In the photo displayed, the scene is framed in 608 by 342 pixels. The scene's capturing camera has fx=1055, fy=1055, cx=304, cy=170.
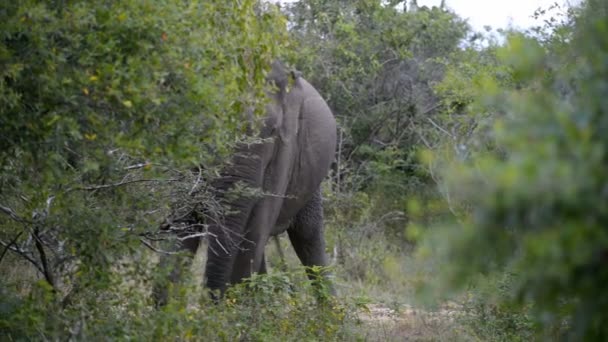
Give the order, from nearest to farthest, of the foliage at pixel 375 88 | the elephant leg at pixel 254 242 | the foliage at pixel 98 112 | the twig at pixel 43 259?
the foliage at pixel 98 112, the twig at pixel 43 259, the elephant leg at pixel 254 242, the foliage at pixel 375 88

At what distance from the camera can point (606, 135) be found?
2.71m

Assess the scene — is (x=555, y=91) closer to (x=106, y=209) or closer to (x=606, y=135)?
(x=606, y=135)

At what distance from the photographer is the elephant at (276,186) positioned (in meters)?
8.81

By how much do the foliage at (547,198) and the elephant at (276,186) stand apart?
4847 millimetres

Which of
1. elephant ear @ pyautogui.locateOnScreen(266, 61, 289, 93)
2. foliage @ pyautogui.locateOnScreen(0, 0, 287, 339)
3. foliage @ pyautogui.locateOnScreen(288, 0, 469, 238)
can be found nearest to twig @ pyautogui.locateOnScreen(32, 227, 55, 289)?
foliage @ pyautogui.locateOnScreen(0, 0, 287, 339)

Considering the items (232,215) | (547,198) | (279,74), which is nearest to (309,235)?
(232,215)

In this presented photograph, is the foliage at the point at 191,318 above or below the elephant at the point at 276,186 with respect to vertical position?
below

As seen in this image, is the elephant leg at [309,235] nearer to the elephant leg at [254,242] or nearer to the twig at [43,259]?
the elephant leg at [254,242]

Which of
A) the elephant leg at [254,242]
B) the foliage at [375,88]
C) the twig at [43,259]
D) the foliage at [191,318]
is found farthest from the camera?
the foliage at [375,88]

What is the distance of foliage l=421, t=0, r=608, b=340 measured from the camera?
255cm

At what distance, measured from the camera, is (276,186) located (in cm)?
946

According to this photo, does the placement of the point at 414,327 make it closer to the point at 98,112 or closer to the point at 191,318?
the point at 191,318

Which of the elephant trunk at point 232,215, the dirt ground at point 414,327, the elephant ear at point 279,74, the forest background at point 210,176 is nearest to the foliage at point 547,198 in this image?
the forest background at point 210,176

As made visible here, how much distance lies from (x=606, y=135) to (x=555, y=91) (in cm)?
87
